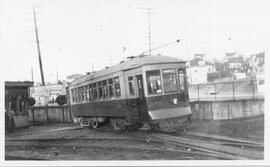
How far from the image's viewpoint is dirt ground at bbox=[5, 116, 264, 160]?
686 centimetres

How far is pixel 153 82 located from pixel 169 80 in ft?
1.34

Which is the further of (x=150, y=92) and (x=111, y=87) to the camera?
(x=111, y=87)

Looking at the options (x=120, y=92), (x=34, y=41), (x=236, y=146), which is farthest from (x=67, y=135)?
(x=236, y=146)

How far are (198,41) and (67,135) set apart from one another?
4819 millimetres

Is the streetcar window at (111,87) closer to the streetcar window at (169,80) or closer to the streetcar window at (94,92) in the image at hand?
the streetcar window at (94,92)

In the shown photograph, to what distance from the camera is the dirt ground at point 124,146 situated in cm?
686

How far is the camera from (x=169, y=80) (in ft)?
25.8

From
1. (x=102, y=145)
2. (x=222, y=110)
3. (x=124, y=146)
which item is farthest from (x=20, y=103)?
(x=222, y=110)

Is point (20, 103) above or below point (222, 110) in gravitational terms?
above

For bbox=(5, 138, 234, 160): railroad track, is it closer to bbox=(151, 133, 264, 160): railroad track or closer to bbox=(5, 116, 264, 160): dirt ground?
bbox=(5, 116, 264, 160): dirt ground

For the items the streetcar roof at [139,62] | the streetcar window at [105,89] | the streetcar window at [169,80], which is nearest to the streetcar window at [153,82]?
the streetcar window at [169,80]

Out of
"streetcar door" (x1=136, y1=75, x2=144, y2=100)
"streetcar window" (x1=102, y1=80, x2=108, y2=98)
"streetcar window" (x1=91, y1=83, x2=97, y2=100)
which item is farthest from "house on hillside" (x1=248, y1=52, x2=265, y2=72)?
"streetcar window" (x1=91, y1=83, x2=97, y2=100)

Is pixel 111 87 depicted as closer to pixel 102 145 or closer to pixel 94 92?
pixel 94 92

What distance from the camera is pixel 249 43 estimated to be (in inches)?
277
